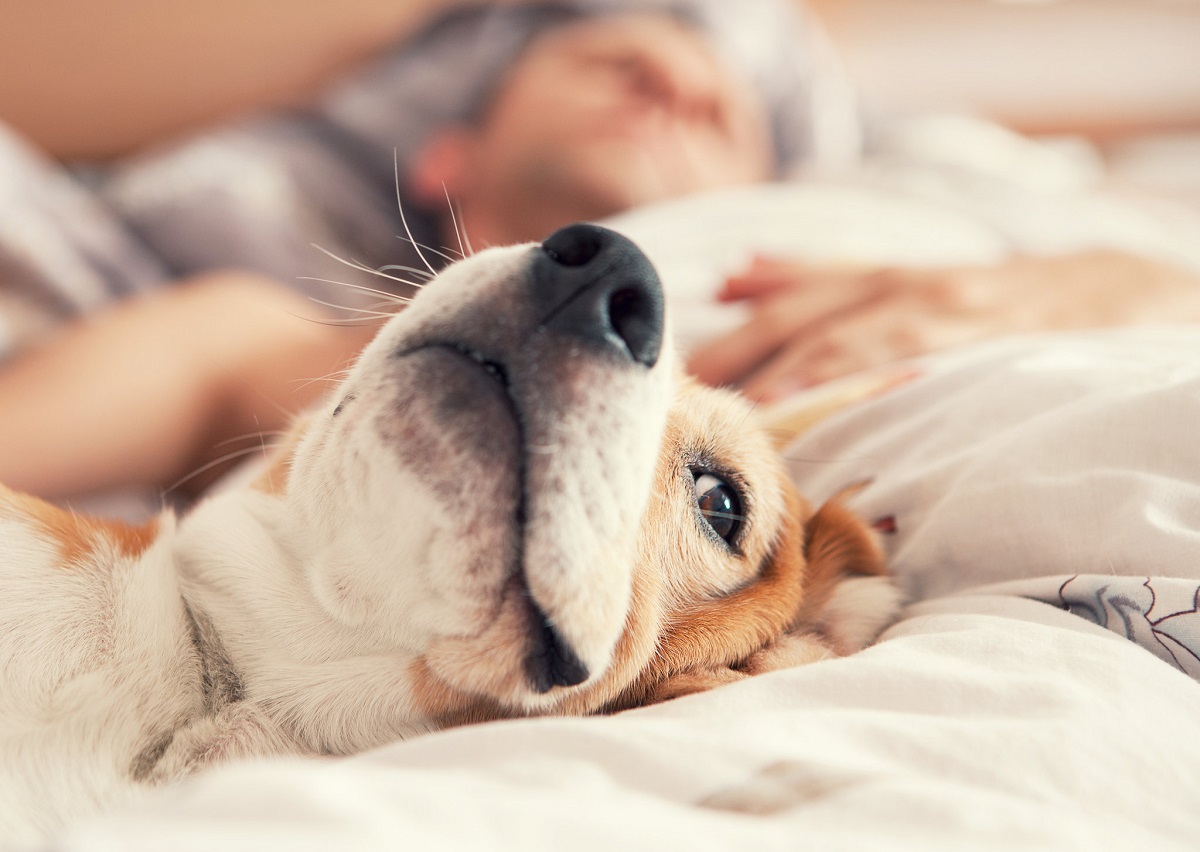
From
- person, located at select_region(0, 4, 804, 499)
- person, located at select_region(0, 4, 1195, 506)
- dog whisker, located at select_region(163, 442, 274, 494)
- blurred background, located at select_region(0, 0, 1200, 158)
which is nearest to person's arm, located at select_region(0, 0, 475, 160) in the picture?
blurred background, located at select_region(0, 0, 1200, 158)

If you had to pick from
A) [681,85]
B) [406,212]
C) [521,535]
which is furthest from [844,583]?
[406,212]

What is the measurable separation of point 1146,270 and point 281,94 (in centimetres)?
339

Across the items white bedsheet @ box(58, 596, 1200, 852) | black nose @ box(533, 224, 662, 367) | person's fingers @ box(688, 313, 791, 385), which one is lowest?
person's fingers @ box(688, 313, 791, 385)

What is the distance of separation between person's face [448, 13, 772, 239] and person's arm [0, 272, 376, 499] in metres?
0.90

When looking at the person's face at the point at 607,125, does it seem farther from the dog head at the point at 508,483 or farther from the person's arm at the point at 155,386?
the dog head at the point at 508,483

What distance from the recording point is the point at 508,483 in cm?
84

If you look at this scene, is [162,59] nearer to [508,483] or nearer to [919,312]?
[919,312]

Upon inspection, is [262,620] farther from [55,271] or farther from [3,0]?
[3,0]

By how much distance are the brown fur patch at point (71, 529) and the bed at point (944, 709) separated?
45 cm

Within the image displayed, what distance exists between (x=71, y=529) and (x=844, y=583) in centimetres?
107

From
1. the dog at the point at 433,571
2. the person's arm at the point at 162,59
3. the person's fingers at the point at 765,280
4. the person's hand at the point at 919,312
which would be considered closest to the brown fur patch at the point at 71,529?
the dog at the point at 433,571

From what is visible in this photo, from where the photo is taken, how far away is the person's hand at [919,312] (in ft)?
5.62

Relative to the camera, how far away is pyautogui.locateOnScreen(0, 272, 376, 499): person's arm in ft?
5.83

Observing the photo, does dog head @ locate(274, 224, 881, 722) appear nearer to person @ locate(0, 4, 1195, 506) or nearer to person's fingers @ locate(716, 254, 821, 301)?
person @ locate(0, 4, 1195, 506)
